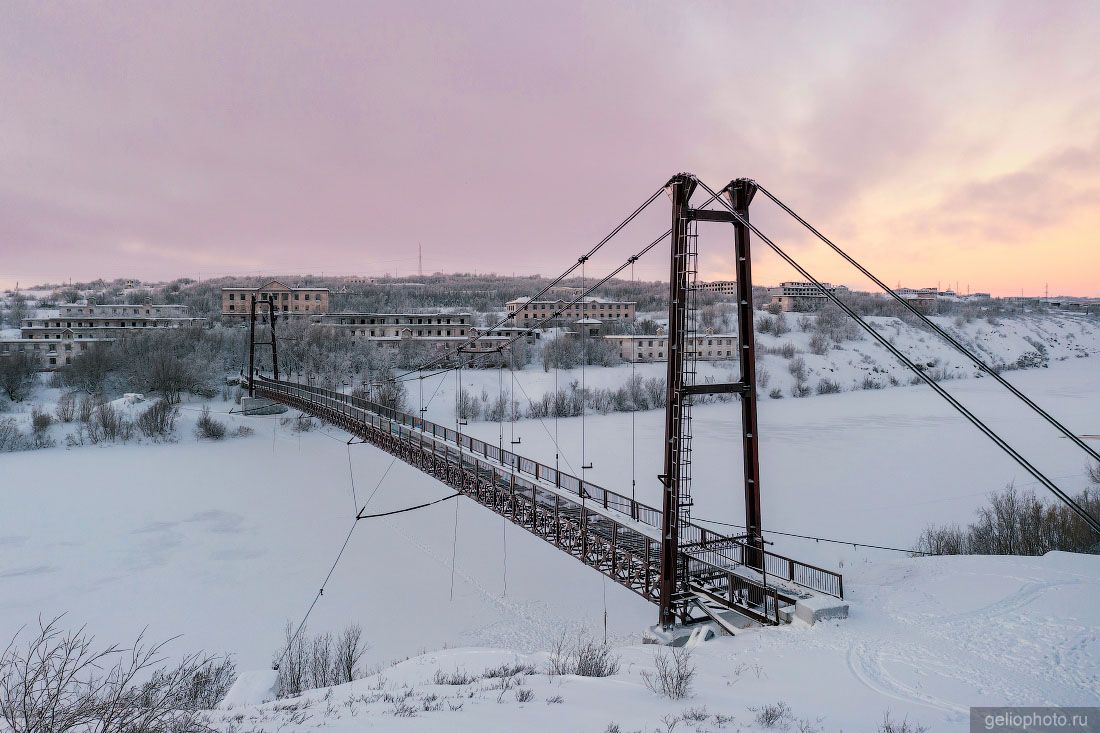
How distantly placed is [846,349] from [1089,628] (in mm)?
73580

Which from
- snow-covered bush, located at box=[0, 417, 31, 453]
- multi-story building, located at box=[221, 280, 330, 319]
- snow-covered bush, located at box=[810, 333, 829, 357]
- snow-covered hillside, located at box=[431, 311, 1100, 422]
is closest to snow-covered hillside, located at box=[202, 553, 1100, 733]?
snow-covered bush, located at box=[0, 417, 31, 453]

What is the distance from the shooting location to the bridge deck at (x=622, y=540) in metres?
10.9

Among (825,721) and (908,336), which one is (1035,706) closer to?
(825,721)

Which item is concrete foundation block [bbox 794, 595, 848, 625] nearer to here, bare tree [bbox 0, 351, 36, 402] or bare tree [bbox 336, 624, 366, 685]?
bare tree [bbox 336, 624, 366, 685]

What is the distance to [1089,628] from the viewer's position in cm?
883

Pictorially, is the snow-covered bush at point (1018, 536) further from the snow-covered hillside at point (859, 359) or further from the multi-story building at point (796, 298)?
the multi-story building at point (796, 298)

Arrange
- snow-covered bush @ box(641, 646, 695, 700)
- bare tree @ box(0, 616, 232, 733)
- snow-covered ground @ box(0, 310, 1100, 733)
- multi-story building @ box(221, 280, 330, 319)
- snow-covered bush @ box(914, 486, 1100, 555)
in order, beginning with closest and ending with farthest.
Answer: bare tree @ box(0, 616, 232, 733) < snow-covered bush @ box(641, 646, 695, 700) < snow-covered ground @ box(0, 310, 1100, 733) < snow-covered bush @ box(914, 486, 1100, 555) < multi-story building @ box(221, 280, 330, 319)

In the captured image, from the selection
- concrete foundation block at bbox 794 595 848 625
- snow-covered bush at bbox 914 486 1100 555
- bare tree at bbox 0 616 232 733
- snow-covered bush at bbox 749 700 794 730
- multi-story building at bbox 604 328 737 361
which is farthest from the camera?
multi-story building at bbox 604 328 737 361

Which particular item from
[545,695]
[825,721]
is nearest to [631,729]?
[545,695]

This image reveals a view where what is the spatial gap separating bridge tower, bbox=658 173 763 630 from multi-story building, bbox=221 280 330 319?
61.1 m

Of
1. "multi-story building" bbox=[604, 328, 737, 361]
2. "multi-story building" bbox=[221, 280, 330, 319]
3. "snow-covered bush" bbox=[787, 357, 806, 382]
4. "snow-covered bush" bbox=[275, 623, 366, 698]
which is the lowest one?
"snow-covered bush" bbox=[275, 623, 366, 698]

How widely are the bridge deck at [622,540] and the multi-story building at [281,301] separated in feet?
177

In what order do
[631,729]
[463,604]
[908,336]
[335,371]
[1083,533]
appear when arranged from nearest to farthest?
1. [631,729]
2. [463,604]
3. [1083,533]
4. [335,371]
5. [908,336]

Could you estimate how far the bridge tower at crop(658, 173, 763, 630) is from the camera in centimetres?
1149
